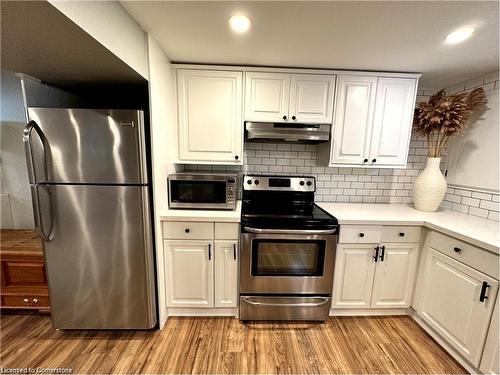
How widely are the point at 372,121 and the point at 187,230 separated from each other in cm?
193

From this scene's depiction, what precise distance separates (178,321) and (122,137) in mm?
1581

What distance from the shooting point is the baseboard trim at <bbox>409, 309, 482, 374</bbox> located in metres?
1.40

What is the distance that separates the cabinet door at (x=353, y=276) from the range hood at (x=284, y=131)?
0.99 metres

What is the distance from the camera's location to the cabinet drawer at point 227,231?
169 centimetres

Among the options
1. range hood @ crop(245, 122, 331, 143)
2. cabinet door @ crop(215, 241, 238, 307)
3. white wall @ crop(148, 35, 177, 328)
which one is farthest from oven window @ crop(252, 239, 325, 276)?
range hood @ crop(245, 122, 331, 143)

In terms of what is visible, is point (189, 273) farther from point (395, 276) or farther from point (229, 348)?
point (395, 276)

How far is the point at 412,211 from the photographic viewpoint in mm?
1993

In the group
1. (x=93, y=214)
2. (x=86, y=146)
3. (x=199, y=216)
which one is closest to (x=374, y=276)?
(x=199, y=216)

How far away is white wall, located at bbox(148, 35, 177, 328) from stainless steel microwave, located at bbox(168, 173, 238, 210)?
0.10m

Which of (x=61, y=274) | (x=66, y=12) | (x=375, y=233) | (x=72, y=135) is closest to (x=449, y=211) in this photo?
(x=375, y=233)

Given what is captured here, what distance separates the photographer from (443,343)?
5.17ft

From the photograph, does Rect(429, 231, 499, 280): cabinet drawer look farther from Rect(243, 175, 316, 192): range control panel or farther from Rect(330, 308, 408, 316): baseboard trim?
Rect(243, 175, 316, 192): range control panel

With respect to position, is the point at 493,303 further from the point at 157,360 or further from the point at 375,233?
the point at 157,360

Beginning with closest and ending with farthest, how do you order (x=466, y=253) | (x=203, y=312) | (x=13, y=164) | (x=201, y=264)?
1. (x=466, y=253)
2. (x=201, y=264)
3. (x=203, y=312)
4. (x=13, y=164)
